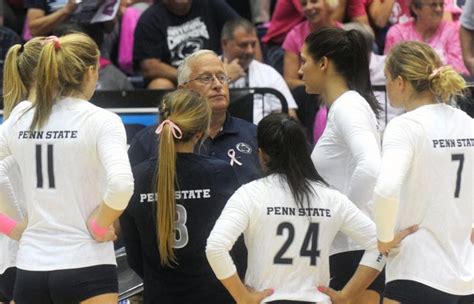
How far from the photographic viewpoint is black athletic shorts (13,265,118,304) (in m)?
4.38

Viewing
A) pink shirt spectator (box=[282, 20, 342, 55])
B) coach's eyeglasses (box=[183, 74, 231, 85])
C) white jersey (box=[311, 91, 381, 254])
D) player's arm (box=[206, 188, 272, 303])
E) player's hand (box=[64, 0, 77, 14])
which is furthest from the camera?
pink shirt spectator (box=[282, 20, 342, 55])

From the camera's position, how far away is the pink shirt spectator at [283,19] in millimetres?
9406

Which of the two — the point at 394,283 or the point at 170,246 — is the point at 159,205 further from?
the point at 394,283

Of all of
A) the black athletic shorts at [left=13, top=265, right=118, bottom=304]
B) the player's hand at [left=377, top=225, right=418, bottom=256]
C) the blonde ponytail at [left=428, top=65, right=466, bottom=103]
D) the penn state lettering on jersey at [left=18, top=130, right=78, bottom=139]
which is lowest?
the black athletic shorts at [left=13, top=265, right=118, bottom=304]

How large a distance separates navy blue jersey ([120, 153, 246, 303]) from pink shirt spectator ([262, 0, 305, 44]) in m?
4.89

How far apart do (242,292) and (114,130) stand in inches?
33.9

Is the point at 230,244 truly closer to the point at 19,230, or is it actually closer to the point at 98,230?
the point at 98,230

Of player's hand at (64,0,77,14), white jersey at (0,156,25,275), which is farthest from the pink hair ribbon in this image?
player's hand at (64,0,77,14)

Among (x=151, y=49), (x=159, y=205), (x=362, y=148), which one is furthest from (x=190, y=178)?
(x=151, y=49)

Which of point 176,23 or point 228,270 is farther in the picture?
point 176,23

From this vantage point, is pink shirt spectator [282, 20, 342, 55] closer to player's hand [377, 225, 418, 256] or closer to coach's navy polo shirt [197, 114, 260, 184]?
coach's navy polo shirt [197, 114, 260, 184]

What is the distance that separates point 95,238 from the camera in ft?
14.5

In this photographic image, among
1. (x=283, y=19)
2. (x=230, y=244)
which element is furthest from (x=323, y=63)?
(x=283, y=19)

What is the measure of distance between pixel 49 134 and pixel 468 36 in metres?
4.85
